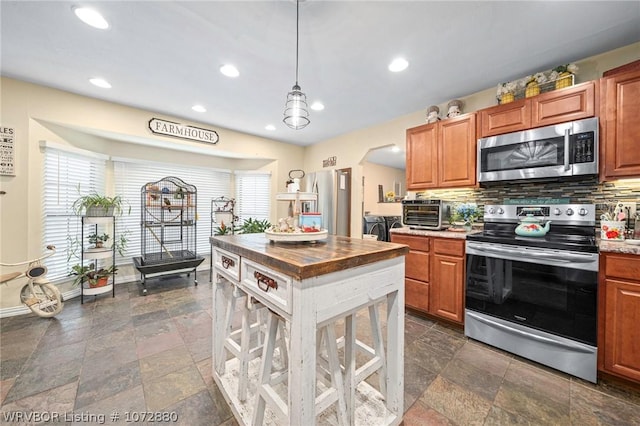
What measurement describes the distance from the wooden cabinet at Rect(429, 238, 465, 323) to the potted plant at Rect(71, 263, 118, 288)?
13.2 ft

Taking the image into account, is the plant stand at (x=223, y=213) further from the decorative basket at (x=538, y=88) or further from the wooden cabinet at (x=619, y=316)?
the wooden cabinet at (x=619, y=316)

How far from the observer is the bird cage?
3.71 meters

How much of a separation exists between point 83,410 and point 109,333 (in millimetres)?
1041

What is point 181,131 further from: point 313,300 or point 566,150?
point 566,150

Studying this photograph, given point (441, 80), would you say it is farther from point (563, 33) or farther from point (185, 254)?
point (185, 254)

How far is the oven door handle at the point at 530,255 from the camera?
1.72 metres

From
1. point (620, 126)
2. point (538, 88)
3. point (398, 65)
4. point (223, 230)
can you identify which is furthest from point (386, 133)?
point (223, 230)

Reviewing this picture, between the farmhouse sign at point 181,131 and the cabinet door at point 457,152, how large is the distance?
3.37m

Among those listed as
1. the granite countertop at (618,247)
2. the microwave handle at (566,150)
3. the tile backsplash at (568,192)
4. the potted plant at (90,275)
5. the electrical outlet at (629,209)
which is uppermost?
the microwave handle at (566,150)

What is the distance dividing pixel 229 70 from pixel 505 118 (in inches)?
106

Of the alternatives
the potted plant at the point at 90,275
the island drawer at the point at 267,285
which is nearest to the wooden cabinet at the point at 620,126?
the island drawer at the point at 267,285

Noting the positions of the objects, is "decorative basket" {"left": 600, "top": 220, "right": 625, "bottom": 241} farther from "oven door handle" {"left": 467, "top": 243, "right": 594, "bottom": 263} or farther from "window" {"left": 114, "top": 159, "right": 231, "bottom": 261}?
"window" {"left": 114, "top": 159, "right": 231, "bottom": 261}

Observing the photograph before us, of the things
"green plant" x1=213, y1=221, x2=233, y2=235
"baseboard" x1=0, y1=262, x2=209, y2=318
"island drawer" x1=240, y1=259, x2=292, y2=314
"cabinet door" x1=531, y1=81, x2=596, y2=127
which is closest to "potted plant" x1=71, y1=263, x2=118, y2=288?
"baseboard" x1=0, y1=262, x2=209, y2=318

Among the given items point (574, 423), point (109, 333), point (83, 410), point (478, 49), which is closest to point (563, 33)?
point (478, 49)
